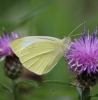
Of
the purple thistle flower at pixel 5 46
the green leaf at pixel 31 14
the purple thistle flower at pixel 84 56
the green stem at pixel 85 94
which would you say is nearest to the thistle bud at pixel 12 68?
the purple thistle flower at pixel 5 46

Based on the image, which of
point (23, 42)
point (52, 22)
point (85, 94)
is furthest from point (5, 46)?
point (52, 22)

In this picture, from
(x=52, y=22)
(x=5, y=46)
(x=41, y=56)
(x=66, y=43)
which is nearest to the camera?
(x=66, y=43)

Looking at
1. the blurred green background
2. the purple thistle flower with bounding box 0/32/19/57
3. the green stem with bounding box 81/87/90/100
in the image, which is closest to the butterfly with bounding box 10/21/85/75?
the purple thistle flower with bounding box 0/32/19/57

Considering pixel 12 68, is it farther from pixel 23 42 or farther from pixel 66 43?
pixel 66 43

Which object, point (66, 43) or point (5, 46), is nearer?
point (66, 43)

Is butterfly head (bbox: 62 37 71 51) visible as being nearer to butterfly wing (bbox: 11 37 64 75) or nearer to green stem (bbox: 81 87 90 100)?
butterfly wing (bbox: 11 37 64 75)

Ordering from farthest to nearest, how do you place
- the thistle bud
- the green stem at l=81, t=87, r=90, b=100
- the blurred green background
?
the blurred green background, the thistle bud, the green stem at l=81, t=87, r=90, b=100

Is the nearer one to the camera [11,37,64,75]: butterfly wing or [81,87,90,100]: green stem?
[81,87,90,100]: green stem

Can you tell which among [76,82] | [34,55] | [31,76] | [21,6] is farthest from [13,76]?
[21,6]
